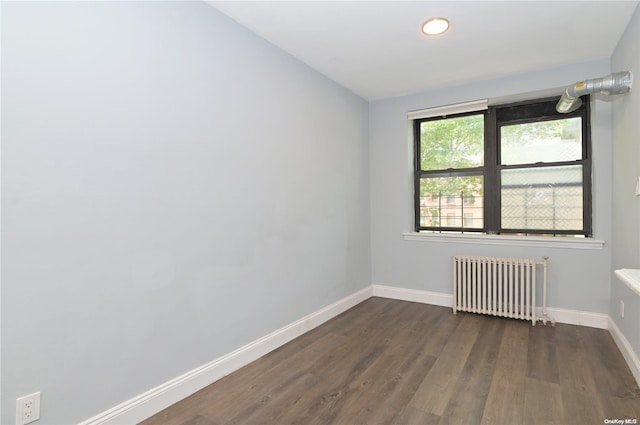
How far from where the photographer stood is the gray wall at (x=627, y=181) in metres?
2.31

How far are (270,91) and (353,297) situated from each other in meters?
2.50

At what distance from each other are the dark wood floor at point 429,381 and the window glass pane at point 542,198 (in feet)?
3.49

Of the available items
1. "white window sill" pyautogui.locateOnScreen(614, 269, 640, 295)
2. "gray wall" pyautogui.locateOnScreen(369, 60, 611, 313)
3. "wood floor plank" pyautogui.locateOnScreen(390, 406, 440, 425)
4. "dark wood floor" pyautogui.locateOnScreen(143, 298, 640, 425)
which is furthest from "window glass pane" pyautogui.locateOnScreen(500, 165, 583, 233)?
"wood floor plank" pyautogui.locateOnScreen(390, 406, 440, 425)

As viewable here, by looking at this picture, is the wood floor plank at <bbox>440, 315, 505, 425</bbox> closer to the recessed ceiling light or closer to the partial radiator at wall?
the partial radiator at wall

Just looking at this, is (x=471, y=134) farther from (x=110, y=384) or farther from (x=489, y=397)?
(x=110, y=384)

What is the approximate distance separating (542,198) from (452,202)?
917 mm

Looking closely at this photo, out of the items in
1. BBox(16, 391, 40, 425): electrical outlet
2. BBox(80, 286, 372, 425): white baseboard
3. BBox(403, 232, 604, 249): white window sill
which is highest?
BBox(403, 232, 604, 249): white window sill

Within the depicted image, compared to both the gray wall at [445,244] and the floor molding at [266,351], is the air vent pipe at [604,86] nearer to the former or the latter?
the gray wall at [445,244]

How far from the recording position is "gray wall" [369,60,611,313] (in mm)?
3154

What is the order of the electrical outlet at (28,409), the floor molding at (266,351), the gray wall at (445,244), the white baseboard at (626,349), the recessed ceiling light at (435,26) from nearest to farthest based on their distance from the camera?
the electrical outlet at (28,409) → the floor molding at (266,351) → the white baseboard at (626,349) → the recessed ceiling light at (435,26) → the gray wall at (445,244)

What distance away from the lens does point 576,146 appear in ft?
11.2

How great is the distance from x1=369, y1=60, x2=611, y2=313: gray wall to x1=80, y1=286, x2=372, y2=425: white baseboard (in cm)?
149

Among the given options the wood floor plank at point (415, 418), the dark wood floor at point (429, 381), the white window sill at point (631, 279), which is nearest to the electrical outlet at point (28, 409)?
the dark wood floor at point (429, 381)

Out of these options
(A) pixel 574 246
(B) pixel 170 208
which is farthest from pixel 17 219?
(A) pixel 574 246
